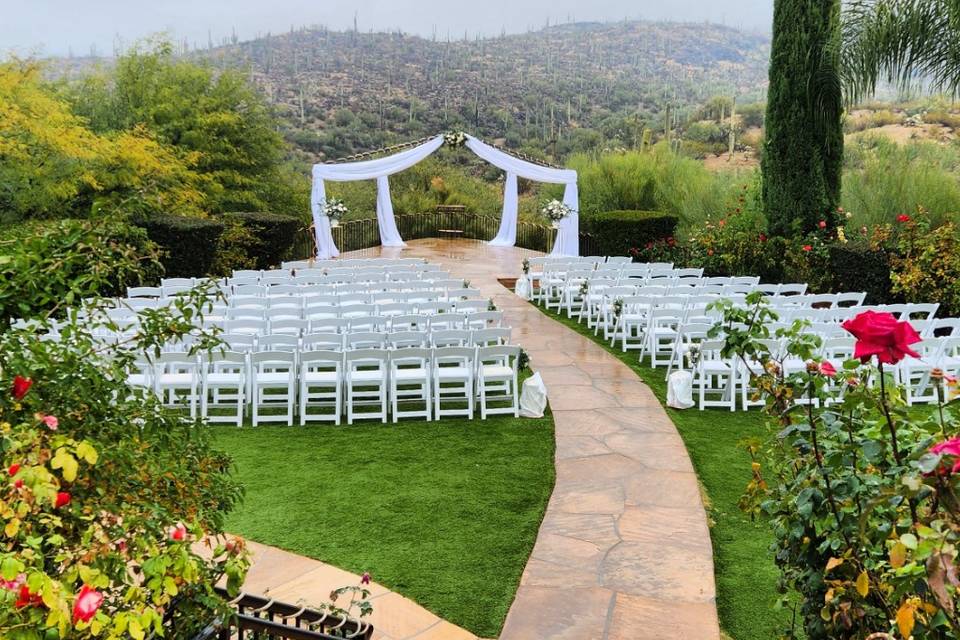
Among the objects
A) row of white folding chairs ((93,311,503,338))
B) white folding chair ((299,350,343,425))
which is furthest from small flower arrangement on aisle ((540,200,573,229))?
white folding chair ((299,350,343,425))

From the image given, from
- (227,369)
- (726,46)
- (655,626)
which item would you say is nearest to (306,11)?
(726,46)

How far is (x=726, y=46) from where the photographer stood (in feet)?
263

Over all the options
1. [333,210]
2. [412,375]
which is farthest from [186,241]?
[412,375]

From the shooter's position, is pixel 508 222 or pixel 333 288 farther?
pixel 508 222

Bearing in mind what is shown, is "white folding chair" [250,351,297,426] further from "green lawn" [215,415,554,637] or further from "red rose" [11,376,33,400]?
"red rose" [11,376,33,400]

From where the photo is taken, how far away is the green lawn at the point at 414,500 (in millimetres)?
4703

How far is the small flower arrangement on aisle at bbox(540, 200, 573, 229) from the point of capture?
19766 millimetres

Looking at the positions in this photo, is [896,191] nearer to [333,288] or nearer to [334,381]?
[333,288]

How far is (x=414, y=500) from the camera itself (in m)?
5.83

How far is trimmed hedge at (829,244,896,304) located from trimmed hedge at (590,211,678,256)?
689 centimetres

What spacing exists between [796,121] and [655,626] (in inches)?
514

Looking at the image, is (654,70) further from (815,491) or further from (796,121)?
(815,491)

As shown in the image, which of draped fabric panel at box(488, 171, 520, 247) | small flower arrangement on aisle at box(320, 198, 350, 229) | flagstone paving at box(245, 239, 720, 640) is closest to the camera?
flagstone paving at box(245, 239, 720, 640)

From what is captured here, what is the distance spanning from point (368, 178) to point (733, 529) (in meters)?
17.3
